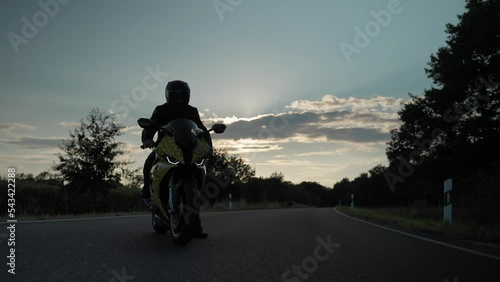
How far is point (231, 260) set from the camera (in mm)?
4648

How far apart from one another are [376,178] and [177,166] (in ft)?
352

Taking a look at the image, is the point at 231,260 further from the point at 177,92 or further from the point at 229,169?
the point at 229,169

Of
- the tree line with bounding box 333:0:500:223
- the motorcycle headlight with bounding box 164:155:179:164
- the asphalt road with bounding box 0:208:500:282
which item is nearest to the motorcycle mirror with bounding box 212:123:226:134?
the motorcycle headlight with bounding box 164:155:179:164

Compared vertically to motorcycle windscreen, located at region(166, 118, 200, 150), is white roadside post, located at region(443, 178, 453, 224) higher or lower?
lower

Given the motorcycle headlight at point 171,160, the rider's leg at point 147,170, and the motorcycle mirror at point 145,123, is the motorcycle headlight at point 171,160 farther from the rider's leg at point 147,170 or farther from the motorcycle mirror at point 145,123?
the rider's leg at point 147,170

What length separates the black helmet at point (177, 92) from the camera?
20.3 ft

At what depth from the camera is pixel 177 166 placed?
5363 mm

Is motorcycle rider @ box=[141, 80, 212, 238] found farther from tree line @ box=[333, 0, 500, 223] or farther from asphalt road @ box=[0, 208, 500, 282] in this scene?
tree line @ box=[333, 0, 500, 223]

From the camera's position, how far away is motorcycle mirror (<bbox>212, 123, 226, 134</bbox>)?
6162mm

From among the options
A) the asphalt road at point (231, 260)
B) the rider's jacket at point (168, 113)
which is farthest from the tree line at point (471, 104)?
the rider's jacket at point (168, 113)

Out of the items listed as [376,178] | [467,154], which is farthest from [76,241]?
[376,178]

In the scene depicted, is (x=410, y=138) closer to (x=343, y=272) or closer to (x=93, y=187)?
(x=93, y=187)

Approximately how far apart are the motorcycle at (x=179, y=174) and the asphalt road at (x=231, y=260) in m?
0.33

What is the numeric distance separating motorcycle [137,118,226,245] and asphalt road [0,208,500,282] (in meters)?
0.33
